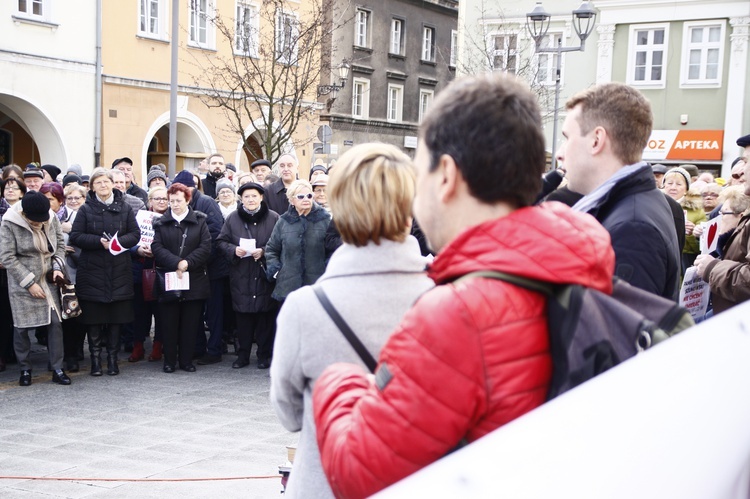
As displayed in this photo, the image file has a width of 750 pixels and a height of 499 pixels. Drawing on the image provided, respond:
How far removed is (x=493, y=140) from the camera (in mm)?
1827

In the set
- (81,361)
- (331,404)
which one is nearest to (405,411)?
(331,404)

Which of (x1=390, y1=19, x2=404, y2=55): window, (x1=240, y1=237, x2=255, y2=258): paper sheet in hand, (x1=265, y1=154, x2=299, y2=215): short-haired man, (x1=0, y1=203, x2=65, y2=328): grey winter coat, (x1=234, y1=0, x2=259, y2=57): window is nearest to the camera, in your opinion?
(x1=0, y1=203, x2=65, y2=328): grey winter coat

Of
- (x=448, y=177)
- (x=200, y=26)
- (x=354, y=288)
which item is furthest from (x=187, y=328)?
(x=200, y=26)

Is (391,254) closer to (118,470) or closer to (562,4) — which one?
(118,470)

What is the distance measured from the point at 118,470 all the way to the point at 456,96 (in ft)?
17.7

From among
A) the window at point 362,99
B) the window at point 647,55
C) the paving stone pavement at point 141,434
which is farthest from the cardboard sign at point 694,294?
the window at point 362,99

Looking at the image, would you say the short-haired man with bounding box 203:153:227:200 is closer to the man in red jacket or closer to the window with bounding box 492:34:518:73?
the man in red jacket

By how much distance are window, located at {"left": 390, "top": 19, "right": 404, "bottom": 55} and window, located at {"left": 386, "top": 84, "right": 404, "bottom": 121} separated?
5.91ft

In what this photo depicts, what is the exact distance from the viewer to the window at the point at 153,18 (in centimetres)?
2741

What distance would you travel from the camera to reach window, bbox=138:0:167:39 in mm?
27406

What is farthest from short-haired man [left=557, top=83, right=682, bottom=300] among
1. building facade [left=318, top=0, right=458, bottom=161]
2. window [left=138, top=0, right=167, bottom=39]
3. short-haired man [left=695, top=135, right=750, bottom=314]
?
building facade [left=318, top=0, right=458, bottom=161]

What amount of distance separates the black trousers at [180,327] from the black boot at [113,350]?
543 mm

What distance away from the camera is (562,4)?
34.3m

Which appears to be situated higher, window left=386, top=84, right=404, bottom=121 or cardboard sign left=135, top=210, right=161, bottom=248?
window left=386, top=84, right=404, bottom=121
